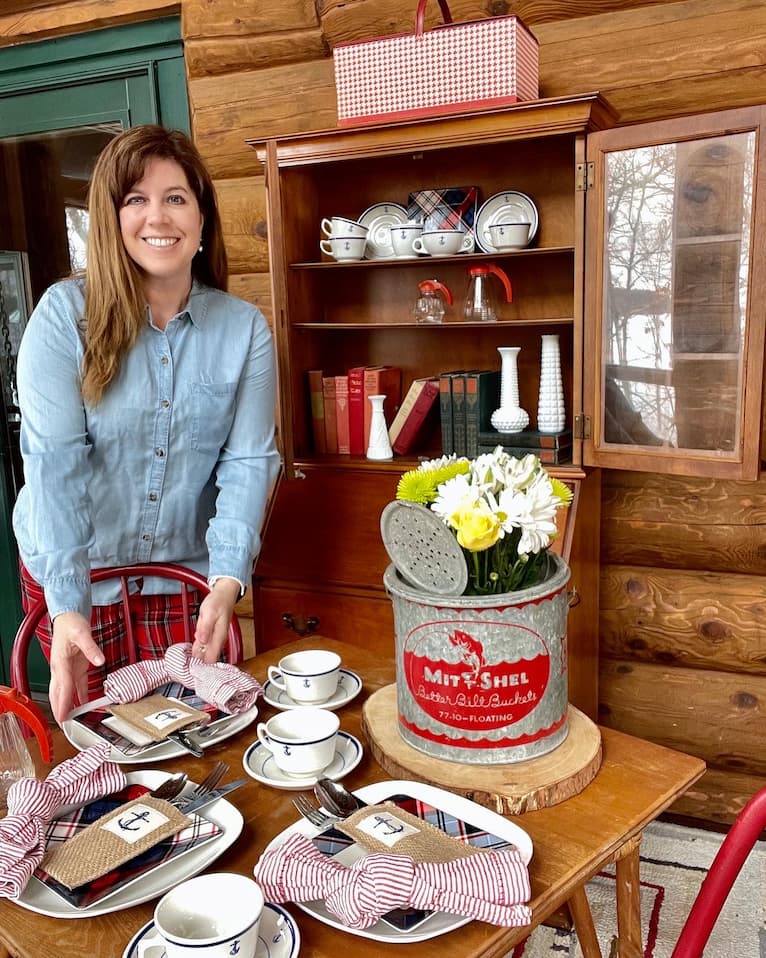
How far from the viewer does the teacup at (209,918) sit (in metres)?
0.75

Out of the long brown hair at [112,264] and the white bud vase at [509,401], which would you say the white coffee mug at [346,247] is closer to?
the white bud vase at [509,401]

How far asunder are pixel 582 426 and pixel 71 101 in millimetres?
2106

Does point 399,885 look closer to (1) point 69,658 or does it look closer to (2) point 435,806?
(2) point 435,806

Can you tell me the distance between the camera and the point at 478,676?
3.61ft

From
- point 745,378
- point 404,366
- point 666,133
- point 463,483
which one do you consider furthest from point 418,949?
point 404,366

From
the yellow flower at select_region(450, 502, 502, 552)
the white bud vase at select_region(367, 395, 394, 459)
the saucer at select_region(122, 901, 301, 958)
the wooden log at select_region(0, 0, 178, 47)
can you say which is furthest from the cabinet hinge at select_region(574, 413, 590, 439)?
the wooden log at select_region(0, 0, 178, 47)

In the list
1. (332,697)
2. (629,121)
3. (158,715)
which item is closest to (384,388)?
(629,121)

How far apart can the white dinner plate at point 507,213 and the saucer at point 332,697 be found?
1414 mm

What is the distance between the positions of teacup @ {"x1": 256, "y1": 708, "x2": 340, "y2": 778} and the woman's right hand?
32 cm

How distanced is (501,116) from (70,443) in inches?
51.2

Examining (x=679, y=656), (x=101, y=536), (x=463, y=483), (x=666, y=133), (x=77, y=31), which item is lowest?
(x=679, y=656)

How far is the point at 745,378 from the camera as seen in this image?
196 cm

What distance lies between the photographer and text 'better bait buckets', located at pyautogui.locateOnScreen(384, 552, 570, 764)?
3.57 ft

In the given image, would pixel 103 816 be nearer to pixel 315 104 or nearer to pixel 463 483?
pixel 463 483
